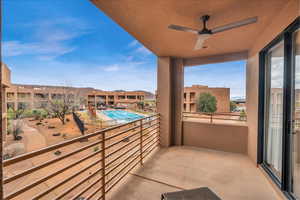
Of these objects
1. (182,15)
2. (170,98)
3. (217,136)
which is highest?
(182,15)

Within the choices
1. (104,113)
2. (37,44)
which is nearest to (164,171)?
(104,113)

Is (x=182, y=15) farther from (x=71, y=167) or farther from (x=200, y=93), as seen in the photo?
(x=200, y=93)

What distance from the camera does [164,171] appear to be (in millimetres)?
2432

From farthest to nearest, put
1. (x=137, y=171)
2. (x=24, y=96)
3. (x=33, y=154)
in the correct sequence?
(x=137, y=171) < (x=24, y=96) < (x=33, y=154)

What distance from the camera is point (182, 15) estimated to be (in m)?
1.87

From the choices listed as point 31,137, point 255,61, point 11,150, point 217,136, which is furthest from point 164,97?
point 31,137

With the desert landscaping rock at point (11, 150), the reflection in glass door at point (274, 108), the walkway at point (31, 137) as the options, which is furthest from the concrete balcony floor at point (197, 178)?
the walkway at point (31, 137)

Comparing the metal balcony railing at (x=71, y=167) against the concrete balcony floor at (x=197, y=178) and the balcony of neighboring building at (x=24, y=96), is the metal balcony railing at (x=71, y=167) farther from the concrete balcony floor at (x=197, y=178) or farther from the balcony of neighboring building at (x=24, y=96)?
the balcony of neighboring building at (x=24, y=96)

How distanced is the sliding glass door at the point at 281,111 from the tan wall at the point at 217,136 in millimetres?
718

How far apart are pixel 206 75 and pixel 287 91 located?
96.4 inches

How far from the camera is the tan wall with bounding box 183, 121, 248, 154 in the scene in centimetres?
325

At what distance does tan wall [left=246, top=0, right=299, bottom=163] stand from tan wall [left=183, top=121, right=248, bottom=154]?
211mm

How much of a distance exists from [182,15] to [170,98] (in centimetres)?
220

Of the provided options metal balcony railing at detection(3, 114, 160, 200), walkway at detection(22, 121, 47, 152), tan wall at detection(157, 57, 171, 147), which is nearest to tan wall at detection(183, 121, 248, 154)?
tan wall at detection(157, 57, 171, 147)
